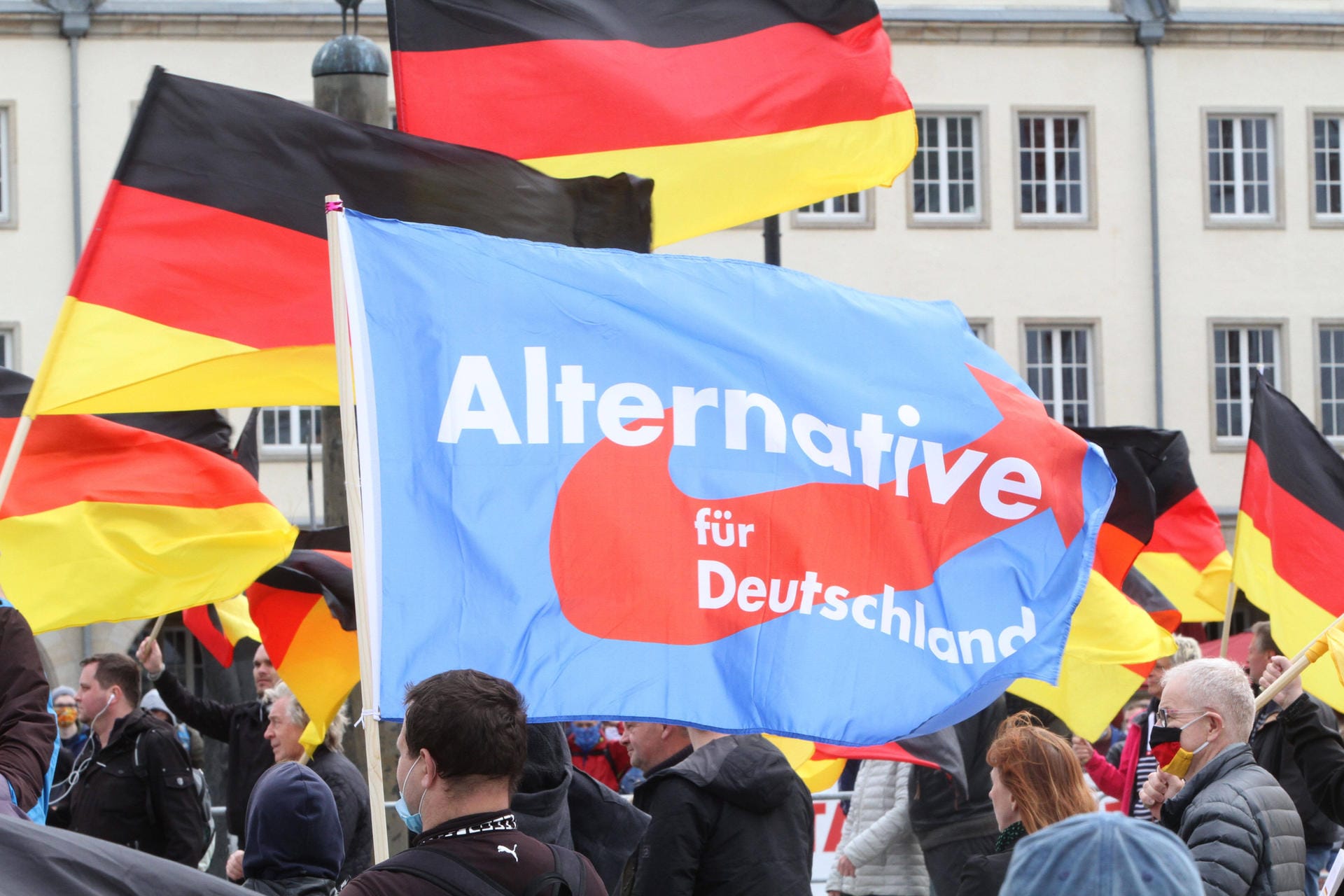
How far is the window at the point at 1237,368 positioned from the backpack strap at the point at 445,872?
2736 cm

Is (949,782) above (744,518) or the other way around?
the other way around

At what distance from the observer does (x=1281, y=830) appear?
4949 millimetres

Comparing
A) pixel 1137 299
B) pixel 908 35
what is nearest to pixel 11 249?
pixel 908 35

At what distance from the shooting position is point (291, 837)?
231 inches

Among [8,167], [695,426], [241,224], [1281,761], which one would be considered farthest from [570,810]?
[8,167]

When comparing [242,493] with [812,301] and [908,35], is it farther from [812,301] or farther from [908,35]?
[908,35]

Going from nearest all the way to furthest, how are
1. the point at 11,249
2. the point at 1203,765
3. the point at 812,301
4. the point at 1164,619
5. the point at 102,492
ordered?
1. the point at 1203,765
2. the point at 812,301
3. the point at 102,492
4. the point at 1164,619
5. the point at 11,249

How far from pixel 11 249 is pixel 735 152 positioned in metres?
22.3

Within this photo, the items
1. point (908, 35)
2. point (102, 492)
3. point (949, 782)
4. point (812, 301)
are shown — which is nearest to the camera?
point (812, 301)

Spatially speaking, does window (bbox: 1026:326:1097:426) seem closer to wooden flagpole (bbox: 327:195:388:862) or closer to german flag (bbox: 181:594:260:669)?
german flag (bbox: 181:594:260:669)

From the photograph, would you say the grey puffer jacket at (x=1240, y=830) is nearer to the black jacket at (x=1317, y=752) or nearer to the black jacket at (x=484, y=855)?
the black jacket at (x=1317, y=752)

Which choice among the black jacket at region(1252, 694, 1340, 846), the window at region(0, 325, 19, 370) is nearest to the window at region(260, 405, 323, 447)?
the window at region(0, 325, 19, 370)

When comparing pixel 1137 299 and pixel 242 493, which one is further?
pixel 1137 299

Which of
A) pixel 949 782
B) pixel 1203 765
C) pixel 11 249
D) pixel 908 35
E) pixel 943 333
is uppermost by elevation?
pixel 908 35
